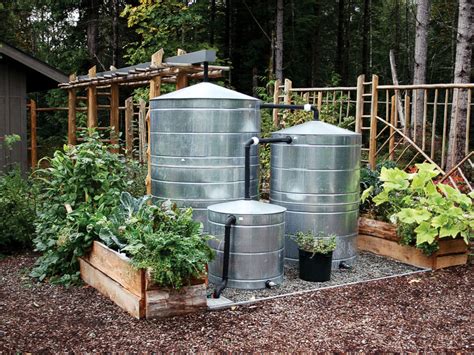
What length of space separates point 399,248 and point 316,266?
1384 millimetres

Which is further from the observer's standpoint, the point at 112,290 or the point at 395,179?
the point at 395,179

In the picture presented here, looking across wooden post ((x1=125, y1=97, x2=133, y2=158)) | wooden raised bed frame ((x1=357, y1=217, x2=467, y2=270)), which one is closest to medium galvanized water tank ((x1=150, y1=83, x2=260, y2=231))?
wooden raised bed frame ((x1=357, y1=217, x2=467, y2=270))

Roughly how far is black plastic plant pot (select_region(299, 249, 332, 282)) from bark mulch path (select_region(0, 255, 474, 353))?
11.0 inches

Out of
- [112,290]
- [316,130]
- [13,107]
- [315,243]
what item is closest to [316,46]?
[13,107]

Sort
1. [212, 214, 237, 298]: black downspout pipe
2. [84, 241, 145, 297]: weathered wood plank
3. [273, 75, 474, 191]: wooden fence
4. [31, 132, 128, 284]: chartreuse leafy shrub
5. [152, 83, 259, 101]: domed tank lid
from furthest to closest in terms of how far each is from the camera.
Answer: [273, 75, 474, 191]: wooden fence, [152, 83, 259, 101]: domed tank lid, [31, 132, 128, 284]: chartreuse leafy shrub, [212, 214, 237, 298]: black downspout pipe, [84, 241, 145, 297]: weathered wood plank

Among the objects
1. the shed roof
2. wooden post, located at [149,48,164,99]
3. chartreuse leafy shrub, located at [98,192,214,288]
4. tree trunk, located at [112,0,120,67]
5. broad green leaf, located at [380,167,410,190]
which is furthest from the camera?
tree trunk, located at [112,0,120,67]

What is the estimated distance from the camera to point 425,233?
5.84m

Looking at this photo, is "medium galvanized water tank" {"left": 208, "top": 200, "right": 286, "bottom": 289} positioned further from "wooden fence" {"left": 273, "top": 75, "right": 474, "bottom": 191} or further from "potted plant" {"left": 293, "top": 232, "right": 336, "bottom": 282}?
"wooden fence" {"left": 273, "top": 75, "right": 474, "bottom": 191}

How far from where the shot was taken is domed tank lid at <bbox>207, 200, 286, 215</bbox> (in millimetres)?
5238

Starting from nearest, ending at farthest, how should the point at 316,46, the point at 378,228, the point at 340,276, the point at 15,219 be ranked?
1. the point at 340,276
2. the point at 15,219
3. the point at 378,228
4. the point at 316,46

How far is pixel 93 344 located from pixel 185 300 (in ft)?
2.73

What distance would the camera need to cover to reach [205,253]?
15.4 feet

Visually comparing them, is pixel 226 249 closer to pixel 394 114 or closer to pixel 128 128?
pixel 394 114

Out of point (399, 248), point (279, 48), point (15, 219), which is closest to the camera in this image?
point (399, 248)
